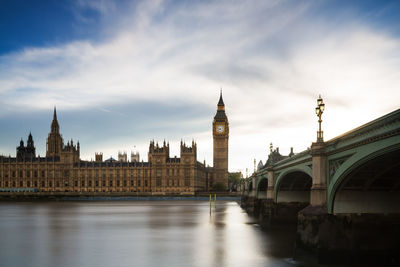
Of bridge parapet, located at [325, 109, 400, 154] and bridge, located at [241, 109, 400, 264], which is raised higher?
bridge parapet, located at [325, 109, 400, 154]

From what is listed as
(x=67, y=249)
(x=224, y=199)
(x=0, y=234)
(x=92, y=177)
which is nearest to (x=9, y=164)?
(x=92, y=177)

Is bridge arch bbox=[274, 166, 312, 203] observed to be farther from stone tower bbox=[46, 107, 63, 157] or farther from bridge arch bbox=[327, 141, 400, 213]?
stone tower bbox=[46, 107, 63, 157]

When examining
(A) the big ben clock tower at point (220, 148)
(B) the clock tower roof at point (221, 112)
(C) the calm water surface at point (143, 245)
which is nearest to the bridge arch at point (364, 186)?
(C) the calm water surface at point (143, 245)

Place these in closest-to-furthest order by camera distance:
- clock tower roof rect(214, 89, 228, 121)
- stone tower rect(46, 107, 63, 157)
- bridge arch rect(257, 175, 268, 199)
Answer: bridge arch rect(257, 175, 268, 199) → clock tower roof rect(214, 89, 228, 121) → stone tower rect(46, 107, 63, 157)

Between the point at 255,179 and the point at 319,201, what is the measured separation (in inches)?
1588

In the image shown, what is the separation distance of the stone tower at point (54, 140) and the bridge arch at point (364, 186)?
158915 mm

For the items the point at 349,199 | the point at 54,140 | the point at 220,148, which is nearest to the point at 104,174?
the point at 54,140

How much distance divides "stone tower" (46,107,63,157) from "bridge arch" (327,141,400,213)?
159 metres

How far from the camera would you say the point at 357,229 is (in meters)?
21.8

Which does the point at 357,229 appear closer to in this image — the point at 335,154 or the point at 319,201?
the point at 319,201

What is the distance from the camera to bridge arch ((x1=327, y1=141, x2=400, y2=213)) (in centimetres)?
1930

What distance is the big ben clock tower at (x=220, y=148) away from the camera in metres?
158

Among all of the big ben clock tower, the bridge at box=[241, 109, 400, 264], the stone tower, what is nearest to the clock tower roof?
the big ben clock tower

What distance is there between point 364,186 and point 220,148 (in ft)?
450
